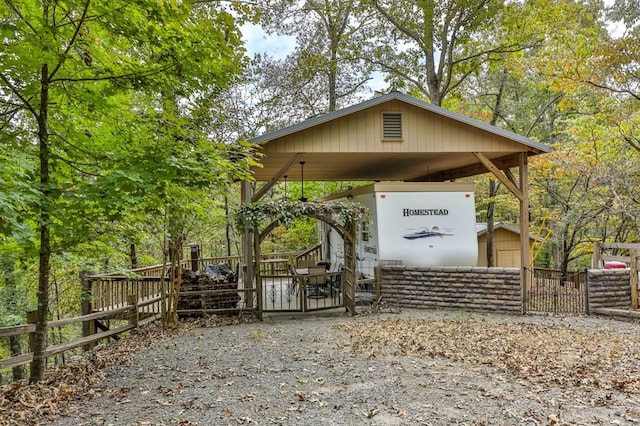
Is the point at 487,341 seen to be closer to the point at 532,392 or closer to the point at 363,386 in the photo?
the point at 532,392

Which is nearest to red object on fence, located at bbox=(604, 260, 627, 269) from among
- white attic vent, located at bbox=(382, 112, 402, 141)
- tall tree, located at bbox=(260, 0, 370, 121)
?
white attic vent, located at bbox=(382, 112, 402, 141)

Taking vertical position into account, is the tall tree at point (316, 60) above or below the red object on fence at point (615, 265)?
above

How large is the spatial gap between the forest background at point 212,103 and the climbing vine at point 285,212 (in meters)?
0.53

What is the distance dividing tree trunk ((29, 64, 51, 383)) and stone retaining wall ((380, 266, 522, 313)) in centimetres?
685

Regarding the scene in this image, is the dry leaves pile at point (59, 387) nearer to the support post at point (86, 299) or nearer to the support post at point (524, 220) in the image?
the support post at point (86, 299)

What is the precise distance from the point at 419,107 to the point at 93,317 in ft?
26.3

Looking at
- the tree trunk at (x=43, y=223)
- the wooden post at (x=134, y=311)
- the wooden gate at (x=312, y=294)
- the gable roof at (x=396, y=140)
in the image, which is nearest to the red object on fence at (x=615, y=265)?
the gable roof at (x=396, y=140)

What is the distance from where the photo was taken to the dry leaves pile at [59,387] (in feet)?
13.6

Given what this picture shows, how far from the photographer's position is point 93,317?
7.08 m

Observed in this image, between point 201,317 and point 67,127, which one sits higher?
point 67,127

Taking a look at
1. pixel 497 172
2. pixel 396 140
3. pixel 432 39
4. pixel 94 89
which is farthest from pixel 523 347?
pixel 432 39

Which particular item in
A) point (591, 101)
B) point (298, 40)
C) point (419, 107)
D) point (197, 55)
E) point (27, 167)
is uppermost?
point (298, 40)

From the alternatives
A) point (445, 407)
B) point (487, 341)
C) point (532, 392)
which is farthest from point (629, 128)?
point (445, 407)

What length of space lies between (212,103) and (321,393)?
876 centimetres
